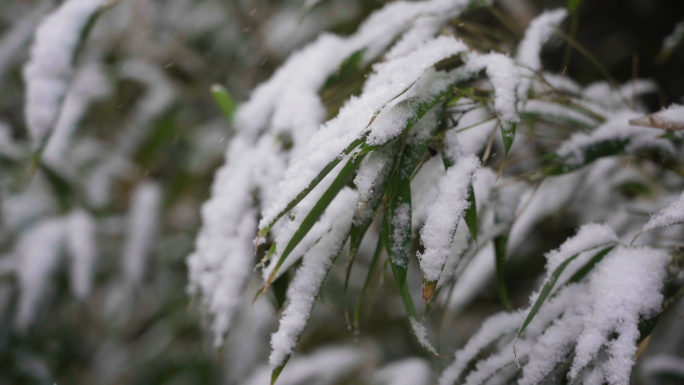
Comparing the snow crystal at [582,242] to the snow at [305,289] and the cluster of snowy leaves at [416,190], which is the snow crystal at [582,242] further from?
the snow at [305,289]

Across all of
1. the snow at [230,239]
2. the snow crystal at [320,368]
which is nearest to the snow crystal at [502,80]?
the snow at [230,239]

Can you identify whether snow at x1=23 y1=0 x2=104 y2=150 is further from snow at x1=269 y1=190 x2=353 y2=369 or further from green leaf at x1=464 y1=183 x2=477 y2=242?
green leaf at x1=464 y1=183 x2=477 y2=242

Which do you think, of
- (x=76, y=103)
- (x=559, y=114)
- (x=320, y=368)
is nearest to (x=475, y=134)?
(x=559, y=114)

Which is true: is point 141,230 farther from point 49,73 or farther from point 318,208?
point 318,208

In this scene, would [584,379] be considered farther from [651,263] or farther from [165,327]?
[165,327]

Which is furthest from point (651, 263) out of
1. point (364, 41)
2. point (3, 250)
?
point (3, 250)
